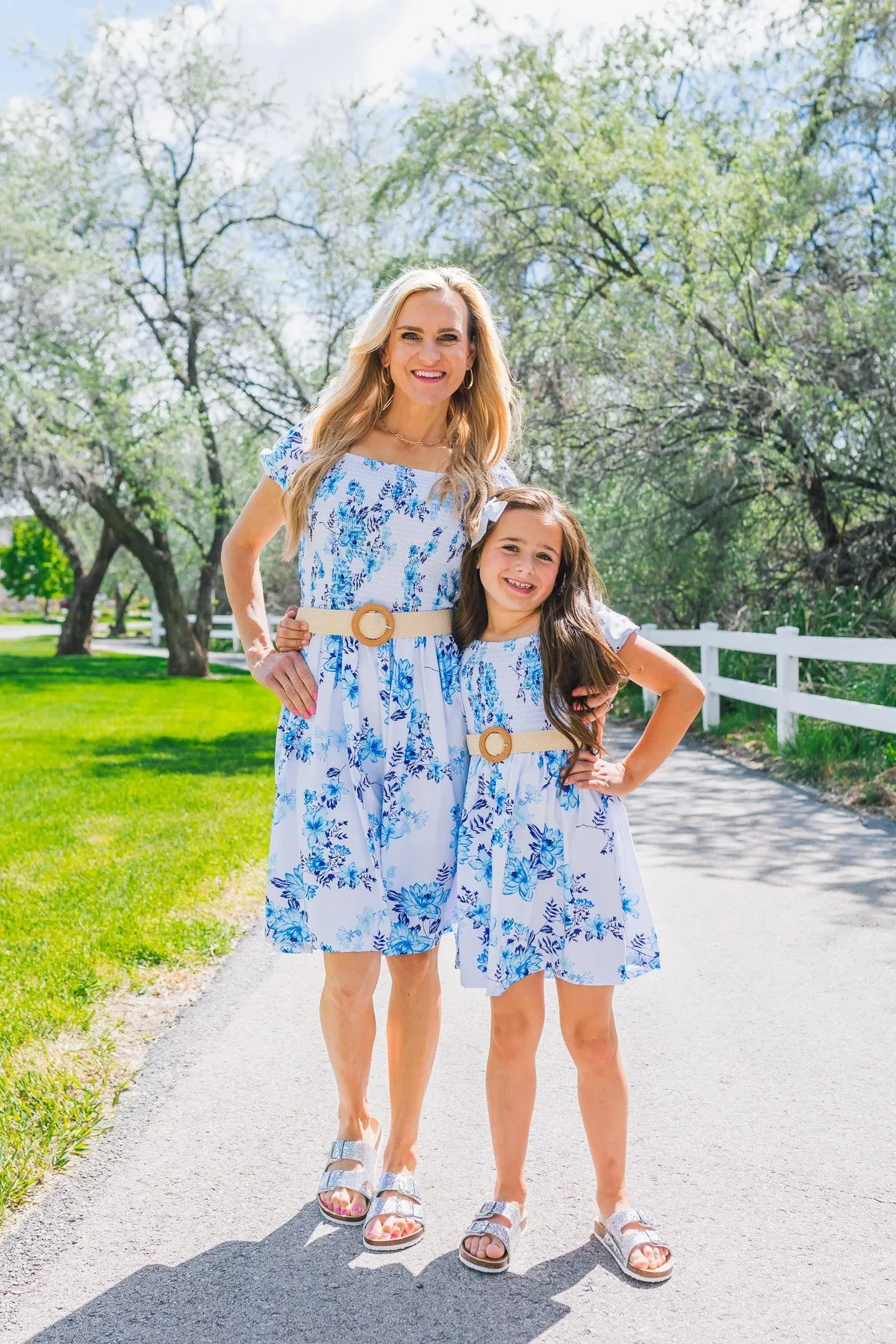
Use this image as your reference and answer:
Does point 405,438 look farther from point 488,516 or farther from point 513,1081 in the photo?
point 513,1081

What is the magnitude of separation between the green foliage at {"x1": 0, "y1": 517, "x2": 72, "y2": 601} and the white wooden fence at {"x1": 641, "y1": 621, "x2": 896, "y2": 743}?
64.3 metres

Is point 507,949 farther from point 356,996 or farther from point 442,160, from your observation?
point 442,160

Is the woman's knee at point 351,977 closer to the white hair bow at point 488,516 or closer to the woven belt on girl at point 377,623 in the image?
the woven belt on girl at point 377,623

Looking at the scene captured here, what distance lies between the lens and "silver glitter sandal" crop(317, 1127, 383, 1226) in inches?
107

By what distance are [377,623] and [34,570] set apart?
76.2 metres

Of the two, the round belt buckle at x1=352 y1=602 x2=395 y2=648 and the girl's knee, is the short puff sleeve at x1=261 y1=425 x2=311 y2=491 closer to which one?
the round belt buckle at x1=352 y1=602 x2=395 y2=648

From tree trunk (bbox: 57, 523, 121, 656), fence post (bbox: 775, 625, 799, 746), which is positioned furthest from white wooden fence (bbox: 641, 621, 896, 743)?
tree trunk (bbox: 57, 523, 121, 656)

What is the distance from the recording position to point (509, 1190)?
2.63 m

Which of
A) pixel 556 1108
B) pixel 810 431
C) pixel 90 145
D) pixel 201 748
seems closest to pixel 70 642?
pixel 90 145

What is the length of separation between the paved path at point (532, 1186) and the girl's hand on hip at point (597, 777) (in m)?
0.90

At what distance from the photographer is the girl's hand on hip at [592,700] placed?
2727 millimetres

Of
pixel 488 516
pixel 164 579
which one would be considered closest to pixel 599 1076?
pixel 488 516

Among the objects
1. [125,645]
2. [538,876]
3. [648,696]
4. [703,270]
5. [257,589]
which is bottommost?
[125,645]

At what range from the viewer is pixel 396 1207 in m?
2.66
